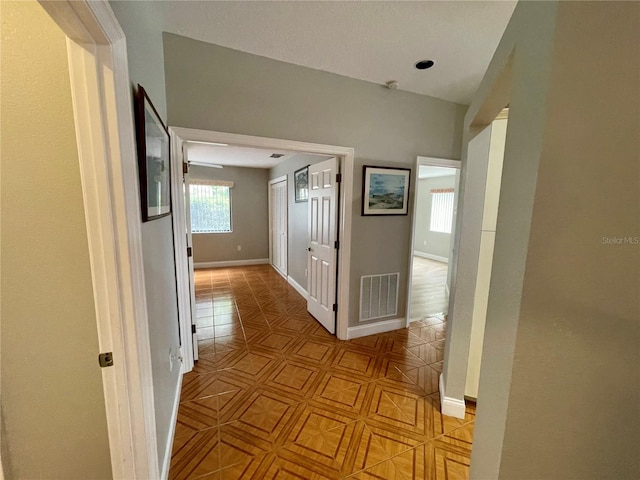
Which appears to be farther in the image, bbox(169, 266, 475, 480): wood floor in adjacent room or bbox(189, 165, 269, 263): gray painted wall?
bbox(189, 165, 269, 263): gray painted wall

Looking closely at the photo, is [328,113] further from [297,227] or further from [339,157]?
[297,227]

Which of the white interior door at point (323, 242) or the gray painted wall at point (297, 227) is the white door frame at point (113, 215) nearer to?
the white interior door at point (323, 242)

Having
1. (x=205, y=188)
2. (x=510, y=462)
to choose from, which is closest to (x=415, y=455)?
(x=510, y=462)

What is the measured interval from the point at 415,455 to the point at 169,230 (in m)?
2.17

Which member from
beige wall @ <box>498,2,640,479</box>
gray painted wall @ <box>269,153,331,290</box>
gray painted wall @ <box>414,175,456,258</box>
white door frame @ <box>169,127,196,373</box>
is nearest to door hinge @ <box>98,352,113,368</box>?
white door frame @ <box>169,127,196,373</box>

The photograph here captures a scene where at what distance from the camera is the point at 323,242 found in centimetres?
290

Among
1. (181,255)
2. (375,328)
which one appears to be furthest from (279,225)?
(181,255)

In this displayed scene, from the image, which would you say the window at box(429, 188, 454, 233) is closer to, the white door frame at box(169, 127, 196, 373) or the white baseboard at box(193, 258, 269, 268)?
the white baseboard at box(193, 258, 269, 268)

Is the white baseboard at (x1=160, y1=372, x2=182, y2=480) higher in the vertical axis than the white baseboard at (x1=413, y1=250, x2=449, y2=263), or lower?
lower

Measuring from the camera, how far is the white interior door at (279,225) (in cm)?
508

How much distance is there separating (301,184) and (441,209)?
475 cm

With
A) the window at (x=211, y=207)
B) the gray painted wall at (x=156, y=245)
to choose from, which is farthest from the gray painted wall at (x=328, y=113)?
the window at (x=211, y=207)

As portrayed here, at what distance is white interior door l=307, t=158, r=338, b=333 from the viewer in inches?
105

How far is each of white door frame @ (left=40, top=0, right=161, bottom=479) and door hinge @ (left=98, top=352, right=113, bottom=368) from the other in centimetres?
2
